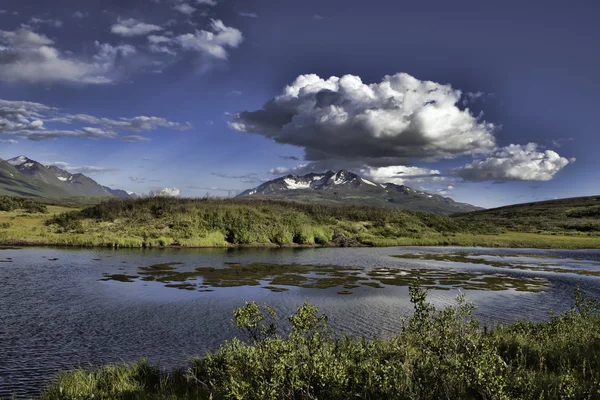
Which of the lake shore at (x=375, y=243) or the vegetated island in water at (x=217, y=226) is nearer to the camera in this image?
the lake shore at (x=375, y=243)

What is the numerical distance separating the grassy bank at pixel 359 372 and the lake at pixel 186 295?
2351mm

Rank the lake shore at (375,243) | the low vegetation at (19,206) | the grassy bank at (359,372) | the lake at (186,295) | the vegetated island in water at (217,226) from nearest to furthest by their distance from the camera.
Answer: the grassy bank at (359,372) < the lake at (186,295) < the lake shore at (375,243) < the vegetated island in water at (217,226) < the low vegetation at (19,206)

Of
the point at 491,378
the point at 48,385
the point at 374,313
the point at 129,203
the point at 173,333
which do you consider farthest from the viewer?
the point at 129,203

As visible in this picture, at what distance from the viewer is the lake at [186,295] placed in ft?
51.0

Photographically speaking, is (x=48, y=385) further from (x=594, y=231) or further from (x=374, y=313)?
(x=594, y=231)

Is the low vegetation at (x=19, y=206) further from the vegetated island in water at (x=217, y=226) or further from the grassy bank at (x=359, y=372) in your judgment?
the grassy bank at (x=359, y=372)

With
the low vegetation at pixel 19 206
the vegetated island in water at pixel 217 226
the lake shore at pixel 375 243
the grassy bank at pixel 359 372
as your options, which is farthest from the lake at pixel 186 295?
the low vegetation at pixel 19 206

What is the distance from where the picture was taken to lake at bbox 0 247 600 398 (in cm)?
1555

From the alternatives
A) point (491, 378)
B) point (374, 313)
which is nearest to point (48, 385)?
point (491, 378)

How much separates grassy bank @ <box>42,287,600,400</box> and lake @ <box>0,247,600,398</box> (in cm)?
235

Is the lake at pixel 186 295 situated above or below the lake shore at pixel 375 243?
below

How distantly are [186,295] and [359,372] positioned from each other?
721 inches

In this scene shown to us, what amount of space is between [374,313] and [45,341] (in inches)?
636

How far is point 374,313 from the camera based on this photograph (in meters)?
23.0
